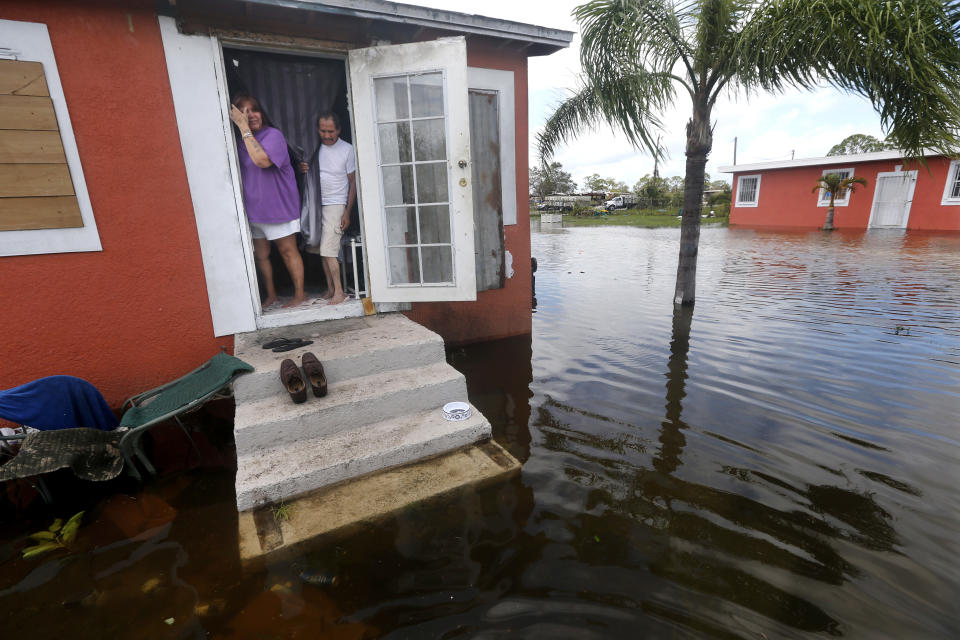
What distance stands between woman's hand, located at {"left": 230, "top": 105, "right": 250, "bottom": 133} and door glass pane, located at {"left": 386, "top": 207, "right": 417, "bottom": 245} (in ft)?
4.47

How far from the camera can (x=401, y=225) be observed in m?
3.77

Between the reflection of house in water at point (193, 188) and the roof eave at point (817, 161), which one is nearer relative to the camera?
the reflection of house in water at point (193, 188)

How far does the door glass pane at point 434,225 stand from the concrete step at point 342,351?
77cm

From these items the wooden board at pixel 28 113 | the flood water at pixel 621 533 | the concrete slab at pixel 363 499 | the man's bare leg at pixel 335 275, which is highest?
the wooden board at pixel 28 113

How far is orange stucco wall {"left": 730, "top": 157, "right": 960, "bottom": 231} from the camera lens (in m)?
14.5

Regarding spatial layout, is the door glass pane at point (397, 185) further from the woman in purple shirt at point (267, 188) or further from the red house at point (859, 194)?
the red house at point (859, 194)

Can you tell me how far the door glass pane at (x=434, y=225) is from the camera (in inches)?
147

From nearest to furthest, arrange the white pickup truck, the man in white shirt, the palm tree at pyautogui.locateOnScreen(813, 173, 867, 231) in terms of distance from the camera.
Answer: the man in white shirt, the palm tree at pyautogui.locateOnScreen(813, 173, 867, 231), the white pickup truck

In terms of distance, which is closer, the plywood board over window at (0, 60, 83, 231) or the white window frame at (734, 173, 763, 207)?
the plywood board over window at (0, 60, 83, 231)

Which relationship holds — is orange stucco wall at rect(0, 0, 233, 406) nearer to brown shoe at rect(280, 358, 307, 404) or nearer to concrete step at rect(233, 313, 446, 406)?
concrete step at rect(233, 313, 446, 406)

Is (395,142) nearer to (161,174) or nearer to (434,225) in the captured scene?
(434,225)

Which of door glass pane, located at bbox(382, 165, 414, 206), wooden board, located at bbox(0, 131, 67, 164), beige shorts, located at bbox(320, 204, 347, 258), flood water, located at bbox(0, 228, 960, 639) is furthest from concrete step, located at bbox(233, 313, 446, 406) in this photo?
wooden board, located at bbox(0, 131, 67, 164)

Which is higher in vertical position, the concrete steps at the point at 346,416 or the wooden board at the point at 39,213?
the wooden board at the point at 39,213

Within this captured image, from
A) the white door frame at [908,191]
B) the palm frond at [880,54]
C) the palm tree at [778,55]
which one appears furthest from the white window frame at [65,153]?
the white door frame at [908,191]
